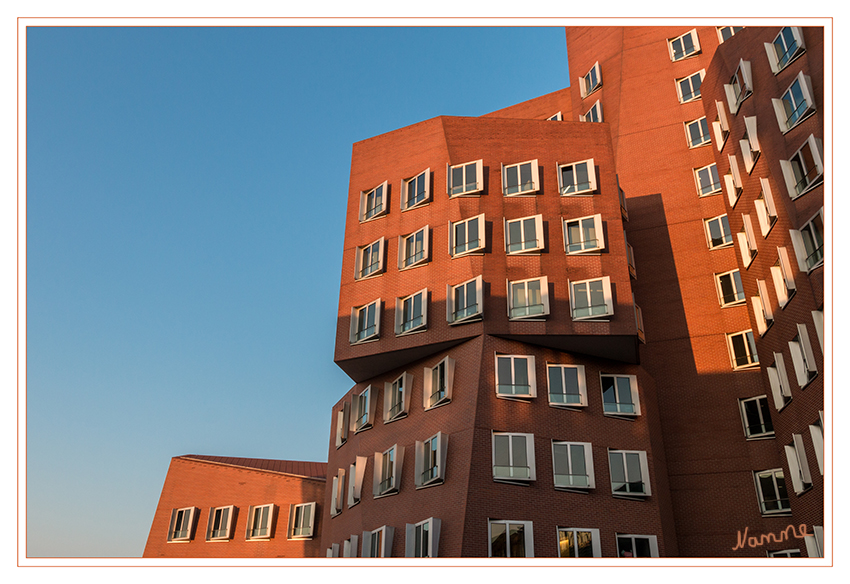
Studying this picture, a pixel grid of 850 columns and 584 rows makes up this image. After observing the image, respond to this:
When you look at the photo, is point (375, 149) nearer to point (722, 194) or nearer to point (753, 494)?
point (722, 194)

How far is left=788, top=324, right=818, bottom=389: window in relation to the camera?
3081cm

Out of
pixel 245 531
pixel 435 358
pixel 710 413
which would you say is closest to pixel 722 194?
pixel 710 413

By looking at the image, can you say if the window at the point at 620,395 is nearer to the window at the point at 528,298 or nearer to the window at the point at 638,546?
the window at the point at 528,298

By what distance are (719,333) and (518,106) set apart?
22.3 metres

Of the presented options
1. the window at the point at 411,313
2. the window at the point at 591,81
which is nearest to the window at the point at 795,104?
the window at the point at 591,81

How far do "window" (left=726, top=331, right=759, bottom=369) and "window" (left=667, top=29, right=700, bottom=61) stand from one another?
1902 centimetres

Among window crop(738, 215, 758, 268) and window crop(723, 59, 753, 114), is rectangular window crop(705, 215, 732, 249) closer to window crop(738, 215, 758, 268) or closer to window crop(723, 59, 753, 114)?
window crop(738, 215, 758, 268)

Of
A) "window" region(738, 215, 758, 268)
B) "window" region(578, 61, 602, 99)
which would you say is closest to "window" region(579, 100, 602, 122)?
"window" region(578, 61, 602, 99)

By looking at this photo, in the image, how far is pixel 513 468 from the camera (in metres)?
31.9

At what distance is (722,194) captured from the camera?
42.9m

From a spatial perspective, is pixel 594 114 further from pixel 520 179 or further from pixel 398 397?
pixel 398 397

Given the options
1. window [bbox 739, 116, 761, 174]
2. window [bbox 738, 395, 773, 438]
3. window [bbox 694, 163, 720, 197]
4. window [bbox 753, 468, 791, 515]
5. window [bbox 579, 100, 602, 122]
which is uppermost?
window [bbox 579, 100, 602, 122]

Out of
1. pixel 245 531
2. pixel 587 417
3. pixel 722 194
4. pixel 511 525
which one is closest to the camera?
pixel 511 525

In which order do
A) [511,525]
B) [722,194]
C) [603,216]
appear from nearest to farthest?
[511,525], [603,216], [722,194]
